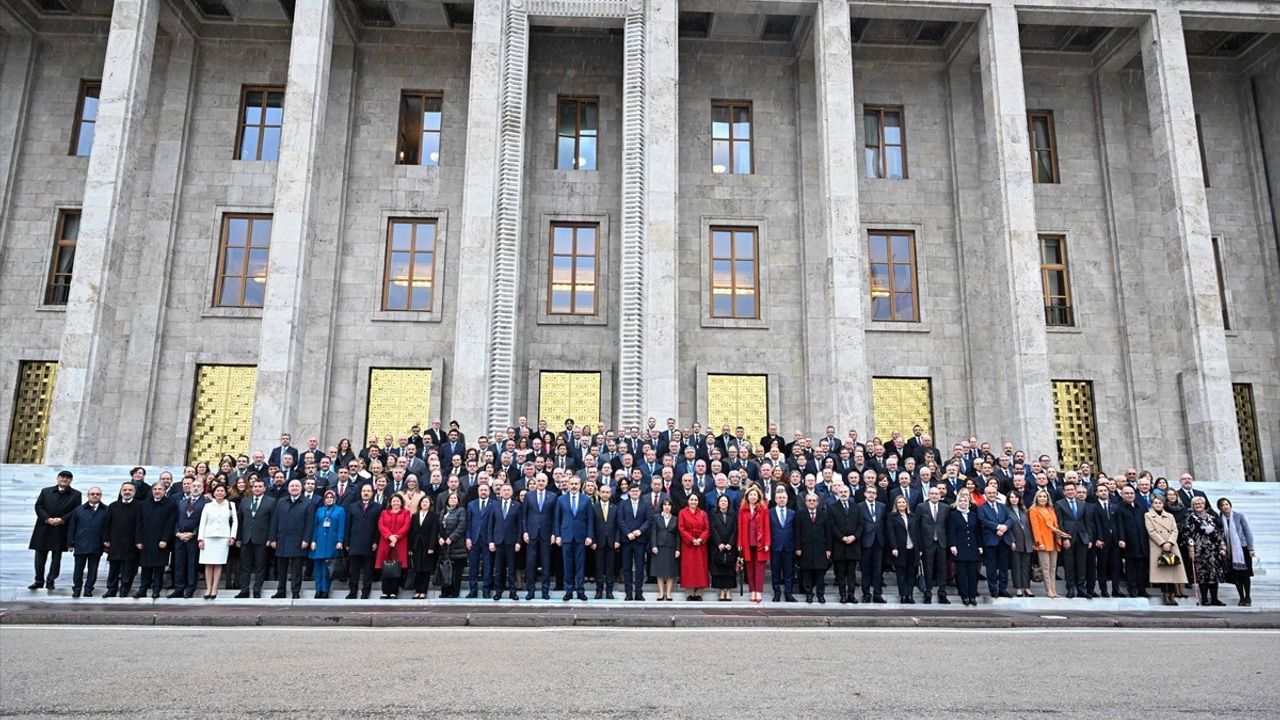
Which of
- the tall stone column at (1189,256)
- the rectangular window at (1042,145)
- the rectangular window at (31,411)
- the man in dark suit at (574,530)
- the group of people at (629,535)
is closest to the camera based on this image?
the group of people at (629,535)

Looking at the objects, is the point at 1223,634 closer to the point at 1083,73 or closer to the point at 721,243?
the point at 721,243

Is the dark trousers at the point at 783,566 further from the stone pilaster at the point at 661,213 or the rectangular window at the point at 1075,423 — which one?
the rectangular window at the point at 1075,423

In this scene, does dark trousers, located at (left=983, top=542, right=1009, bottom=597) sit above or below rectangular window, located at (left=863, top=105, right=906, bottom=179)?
below

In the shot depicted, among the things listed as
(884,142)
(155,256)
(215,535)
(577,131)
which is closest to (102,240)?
(155,256)

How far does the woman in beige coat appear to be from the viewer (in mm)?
12154

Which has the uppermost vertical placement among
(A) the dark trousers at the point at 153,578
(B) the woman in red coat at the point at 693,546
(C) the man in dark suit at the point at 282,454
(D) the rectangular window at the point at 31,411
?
(D) the rectangular window at the point at 31,411

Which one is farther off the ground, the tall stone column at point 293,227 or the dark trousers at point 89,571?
the tall stone column at point 293,227

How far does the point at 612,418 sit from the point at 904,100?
40.5ft

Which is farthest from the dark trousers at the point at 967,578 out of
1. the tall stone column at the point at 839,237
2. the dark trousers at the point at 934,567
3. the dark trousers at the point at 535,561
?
the tall stone column at the point at 839,237

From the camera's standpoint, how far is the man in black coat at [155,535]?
1155 cm

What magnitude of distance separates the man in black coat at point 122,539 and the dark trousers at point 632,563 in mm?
6695

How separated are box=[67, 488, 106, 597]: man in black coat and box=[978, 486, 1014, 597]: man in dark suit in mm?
12219

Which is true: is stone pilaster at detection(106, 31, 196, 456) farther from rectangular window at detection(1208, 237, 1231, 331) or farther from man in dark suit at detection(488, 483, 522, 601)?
rectangular window at detection(1208, 237, 1231, 331)

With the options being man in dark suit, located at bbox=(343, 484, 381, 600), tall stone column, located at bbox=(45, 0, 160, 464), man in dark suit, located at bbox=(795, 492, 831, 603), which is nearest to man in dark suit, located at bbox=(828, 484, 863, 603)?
man in dark suit, located at bbox=(795, 492, 831, 603)
